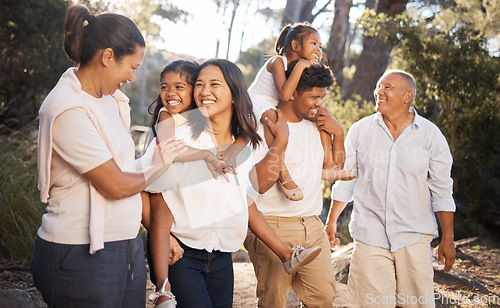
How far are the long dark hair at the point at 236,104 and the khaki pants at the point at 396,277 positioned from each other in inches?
56.8

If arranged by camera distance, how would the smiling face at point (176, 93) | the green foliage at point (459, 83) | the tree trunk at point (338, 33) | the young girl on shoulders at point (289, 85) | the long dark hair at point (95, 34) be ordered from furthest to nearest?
the tree trunk at point (338, 33), the green foliage at point (459, 83), the young girl on shoulders at point (289, 85), the smiling face at point (176, 93), the long dark hair at point (95, 34)

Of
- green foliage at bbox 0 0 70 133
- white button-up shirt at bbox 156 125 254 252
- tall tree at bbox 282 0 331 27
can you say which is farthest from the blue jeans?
tall tree at bbox 282 0 331 27

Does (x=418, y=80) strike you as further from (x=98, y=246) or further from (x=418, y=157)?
(x=98, y=246)

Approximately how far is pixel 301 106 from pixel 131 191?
5.20 feet

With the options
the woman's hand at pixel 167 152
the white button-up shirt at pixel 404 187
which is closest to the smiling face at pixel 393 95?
the white button-up shirt at pixel 404 187

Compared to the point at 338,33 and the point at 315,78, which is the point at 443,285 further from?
the point at 338,33

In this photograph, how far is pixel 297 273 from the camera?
320 centimetres

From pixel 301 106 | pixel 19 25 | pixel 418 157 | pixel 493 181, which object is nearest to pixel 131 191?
pixel 301 106

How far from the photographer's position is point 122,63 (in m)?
2.13

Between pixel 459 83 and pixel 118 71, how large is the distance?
19.3 feet

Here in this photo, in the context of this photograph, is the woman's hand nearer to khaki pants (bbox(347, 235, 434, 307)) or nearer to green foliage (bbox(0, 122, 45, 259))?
khaki pants (bbox(347, 235, 434, 307))

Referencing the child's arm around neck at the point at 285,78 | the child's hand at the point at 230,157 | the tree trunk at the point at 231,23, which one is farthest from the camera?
the tree trunk at the point at 231,23

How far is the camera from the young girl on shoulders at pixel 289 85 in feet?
10.4

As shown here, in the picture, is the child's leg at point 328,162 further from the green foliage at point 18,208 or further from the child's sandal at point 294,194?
the green foliage at point 18,208
